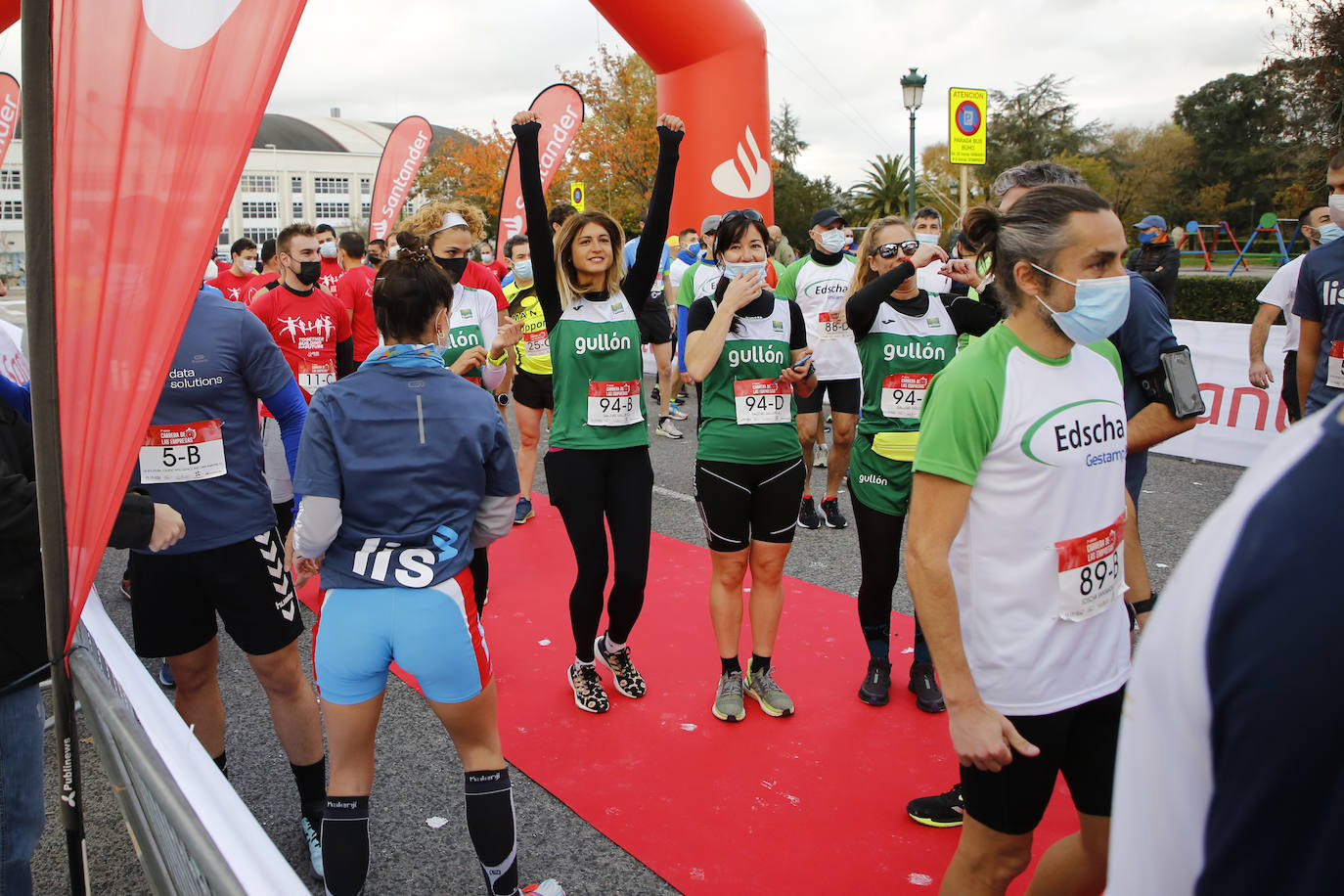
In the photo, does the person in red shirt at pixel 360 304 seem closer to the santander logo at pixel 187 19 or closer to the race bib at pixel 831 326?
the race bib at pixel 831 326

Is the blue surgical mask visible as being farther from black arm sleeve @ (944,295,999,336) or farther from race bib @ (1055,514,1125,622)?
black arm sleeve @ (944,295,999,336)

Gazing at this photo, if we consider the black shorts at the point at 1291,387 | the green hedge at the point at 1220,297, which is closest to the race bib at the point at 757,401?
the black shorts at the point at 1291,387

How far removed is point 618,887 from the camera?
265 cm

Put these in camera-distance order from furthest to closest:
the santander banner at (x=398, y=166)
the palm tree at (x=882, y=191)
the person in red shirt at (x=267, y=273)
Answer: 1. the palm tree at (x=882, y=191)
2. the santander banner at (x=398, y=166)
3. the person in red shirt at (x=267, y=273)

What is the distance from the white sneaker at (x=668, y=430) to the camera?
911cm

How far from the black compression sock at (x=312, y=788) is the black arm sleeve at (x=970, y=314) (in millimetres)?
2852

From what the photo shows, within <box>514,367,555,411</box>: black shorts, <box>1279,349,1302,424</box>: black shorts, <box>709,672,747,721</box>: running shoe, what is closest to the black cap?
<box>514,367,555,411</box>: black shorts

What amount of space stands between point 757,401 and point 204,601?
6.64ft

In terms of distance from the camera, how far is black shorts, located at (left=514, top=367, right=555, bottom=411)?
6.25m

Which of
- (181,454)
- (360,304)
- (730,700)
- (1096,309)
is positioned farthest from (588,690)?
(360,304)

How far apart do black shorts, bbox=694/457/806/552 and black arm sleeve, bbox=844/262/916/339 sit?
620 mm

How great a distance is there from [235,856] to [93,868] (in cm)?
195

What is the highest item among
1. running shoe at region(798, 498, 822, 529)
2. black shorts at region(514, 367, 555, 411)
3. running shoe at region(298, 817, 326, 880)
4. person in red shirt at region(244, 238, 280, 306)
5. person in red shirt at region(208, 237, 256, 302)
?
person in red shirt at region(208, 237, 256, 302)

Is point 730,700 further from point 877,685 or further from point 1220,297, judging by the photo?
point 1220,297
